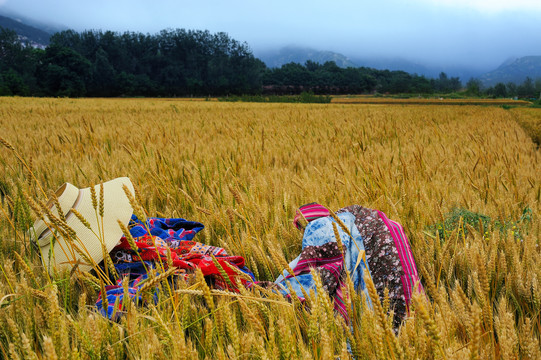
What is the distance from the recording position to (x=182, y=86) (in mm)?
60469

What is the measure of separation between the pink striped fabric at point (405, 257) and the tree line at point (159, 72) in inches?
2162

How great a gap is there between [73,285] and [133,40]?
252ft

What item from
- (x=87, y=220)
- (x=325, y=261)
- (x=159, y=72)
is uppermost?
(x=159, y=72)

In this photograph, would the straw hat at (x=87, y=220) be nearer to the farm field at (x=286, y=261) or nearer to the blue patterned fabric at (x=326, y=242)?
the farm field at (x=286, y=261)

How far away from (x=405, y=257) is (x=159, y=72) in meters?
68.0

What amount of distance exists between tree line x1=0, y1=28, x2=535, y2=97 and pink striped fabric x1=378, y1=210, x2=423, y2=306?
5491cm

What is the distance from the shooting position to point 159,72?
62812 mm

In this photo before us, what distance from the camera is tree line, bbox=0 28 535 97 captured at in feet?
167

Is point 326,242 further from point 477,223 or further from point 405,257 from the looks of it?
point 477,223

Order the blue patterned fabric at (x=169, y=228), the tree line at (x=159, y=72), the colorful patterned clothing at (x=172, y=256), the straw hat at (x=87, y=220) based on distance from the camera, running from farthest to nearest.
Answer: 1. the tree line at (x=159, y=72)
2. the blue patterned fabric at (x=169, y=228)
3. the straw hat at (x=87, y=220)
4. the colorful patterned clothing at (x=172, y=256)

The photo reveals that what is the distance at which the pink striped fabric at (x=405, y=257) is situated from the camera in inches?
47.6

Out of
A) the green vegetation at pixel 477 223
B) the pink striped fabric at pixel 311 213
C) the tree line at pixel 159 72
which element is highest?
the tree line at pixel 159 72

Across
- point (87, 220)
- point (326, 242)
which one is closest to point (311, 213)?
point (326, 242)

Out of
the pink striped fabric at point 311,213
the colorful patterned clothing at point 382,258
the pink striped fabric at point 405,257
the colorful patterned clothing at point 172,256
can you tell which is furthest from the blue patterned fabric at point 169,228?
the pink striped fabric at point 405,257
